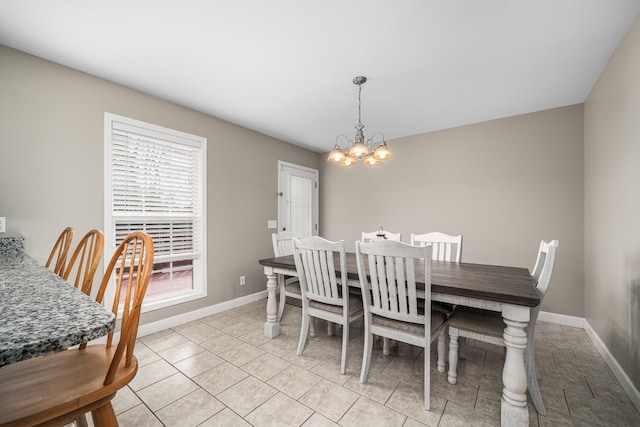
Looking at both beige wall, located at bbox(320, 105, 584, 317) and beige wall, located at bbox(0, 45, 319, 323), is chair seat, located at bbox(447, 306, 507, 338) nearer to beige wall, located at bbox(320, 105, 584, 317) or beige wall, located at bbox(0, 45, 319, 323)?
beige wall, located at bbox(320, 105, 584, 317)

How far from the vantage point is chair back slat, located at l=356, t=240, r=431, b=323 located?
1.61m

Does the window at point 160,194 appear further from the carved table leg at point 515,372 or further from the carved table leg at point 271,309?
the carved table leg at point 515,372

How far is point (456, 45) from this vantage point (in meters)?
1.99

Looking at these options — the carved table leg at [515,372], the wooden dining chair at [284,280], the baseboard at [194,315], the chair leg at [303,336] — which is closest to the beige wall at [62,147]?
the baseboard at [194,315]

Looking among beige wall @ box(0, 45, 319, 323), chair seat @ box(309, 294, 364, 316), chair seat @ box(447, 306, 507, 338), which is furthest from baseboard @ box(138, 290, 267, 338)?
chair seat @ box(447, 306, 507, 338)

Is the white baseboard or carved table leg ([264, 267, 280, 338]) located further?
carved table leg ([264, 267, 280, 338])

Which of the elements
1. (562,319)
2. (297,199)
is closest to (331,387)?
(562,319)

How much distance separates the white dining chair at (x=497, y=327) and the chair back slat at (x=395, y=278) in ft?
0.92

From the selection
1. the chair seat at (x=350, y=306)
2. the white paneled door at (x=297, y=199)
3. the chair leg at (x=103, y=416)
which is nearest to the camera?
the chair leg at (x=103, y=416)

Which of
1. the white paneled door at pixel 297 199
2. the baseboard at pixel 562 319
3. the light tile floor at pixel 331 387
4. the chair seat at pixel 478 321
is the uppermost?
the white paneled door at pixel 297 199

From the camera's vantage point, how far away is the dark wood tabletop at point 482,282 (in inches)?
58.6

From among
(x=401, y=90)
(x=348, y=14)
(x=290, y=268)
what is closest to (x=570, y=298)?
(x=401, y=90)

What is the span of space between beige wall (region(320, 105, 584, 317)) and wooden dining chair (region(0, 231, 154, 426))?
3621 mm

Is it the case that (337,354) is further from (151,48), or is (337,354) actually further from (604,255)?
(151,48)
